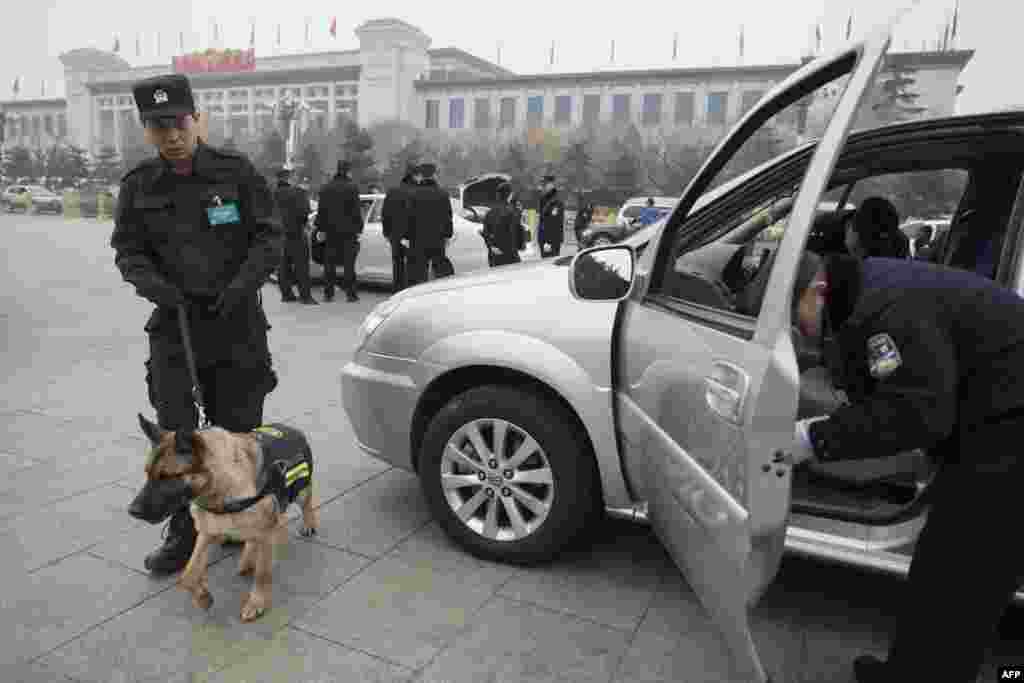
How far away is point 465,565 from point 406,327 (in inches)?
41.9

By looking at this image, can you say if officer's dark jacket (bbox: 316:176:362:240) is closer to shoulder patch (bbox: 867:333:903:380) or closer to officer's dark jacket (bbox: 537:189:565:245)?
officer's dark jacket (bbox: 537:189:565:245)

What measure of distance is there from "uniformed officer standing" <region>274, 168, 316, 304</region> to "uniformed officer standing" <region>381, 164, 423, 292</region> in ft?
3.67

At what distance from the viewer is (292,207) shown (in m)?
9.80

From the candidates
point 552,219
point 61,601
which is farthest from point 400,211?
point 61,601

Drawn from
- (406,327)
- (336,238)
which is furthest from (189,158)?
(336,238)

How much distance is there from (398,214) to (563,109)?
8926 centimetres

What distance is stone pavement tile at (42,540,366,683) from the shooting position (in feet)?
7.88

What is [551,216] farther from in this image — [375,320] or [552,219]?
[375,320]

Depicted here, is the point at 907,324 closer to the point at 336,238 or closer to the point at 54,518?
the point at 54,518

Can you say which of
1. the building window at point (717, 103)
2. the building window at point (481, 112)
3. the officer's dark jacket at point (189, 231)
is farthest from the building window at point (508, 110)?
the officer's dark jacket at point (189, 231)

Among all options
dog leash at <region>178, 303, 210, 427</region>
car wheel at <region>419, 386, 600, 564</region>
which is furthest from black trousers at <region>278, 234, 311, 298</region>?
car wheel at <region>419, 386, 600, 564</region>

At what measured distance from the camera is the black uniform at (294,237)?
32.1 feet

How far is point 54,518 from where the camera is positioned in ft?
11.3

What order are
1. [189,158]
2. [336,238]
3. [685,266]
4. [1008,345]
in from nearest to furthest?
[1008,345]
[685,266]
[189,158]
[336,238]
